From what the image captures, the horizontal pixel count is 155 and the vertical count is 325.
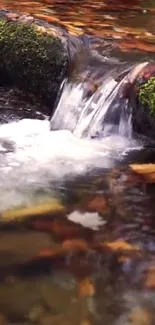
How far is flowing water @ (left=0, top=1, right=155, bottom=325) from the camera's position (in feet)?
8.23

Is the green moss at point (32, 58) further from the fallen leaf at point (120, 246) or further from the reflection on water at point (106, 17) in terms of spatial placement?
the fallen leaf at point (120, 246)

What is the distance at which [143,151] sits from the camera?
13.3 ft

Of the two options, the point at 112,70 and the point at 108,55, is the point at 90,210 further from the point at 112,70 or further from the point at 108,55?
the point at 108,55

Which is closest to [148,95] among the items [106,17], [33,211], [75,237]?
→ [33,211]

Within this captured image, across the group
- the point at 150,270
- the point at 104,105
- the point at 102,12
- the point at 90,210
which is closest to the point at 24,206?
the point at 90,210

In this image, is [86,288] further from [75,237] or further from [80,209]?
[80,209]

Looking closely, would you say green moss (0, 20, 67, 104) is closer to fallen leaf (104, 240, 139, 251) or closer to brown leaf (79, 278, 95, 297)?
fallen leaf (104, 240, 139, 251)

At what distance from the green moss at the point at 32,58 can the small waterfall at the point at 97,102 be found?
0.71ft

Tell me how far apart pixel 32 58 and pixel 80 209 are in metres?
2.37

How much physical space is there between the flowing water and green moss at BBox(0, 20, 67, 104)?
0.83 ft

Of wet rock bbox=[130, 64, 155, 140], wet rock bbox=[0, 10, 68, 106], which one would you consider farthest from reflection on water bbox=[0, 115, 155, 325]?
wet rock bbox=[0, 10, 68, 106]

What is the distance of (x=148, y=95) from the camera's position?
4.05 m

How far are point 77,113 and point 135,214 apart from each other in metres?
1.62

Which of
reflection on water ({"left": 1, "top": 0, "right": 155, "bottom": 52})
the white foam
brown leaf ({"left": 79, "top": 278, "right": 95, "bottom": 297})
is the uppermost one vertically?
reflection on water ({"left": 1, "top": 0, "right": 155, "bottom": 52})
